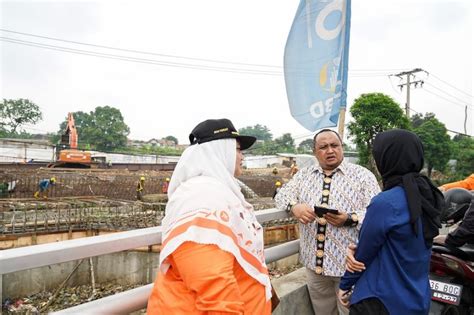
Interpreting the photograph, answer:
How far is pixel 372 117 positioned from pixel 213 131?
17517 mm

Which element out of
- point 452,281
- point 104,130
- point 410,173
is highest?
point 104,130

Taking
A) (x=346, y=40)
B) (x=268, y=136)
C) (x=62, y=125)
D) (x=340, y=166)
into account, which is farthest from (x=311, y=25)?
(x=268, y=136)

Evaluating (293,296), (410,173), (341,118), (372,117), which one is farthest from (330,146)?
(372,117)

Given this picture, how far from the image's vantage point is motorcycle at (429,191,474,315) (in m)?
2.36

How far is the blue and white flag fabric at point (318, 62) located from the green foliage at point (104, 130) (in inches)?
1983

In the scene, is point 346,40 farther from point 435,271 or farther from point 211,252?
point 211,252

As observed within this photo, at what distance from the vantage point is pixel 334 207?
223cm

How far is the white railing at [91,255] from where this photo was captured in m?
1.15

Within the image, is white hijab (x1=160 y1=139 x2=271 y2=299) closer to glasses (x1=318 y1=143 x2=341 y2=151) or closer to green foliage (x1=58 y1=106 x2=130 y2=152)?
glasses (x1=318 y1=143 x2=341 y2=151)

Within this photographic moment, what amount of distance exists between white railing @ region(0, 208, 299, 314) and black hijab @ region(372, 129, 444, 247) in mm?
1135

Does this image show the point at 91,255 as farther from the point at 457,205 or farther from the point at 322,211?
the point at 457,205

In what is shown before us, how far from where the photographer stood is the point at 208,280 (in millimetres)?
1057

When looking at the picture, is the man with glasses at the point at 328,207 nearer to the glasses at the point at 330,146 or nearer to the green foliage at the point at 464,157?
the glasses at the point at 330,146

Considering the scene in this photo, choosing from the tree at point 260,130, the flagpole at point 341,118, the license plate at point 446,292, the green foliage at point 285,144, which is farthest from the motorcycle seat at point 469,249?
the tree at point 260,130
